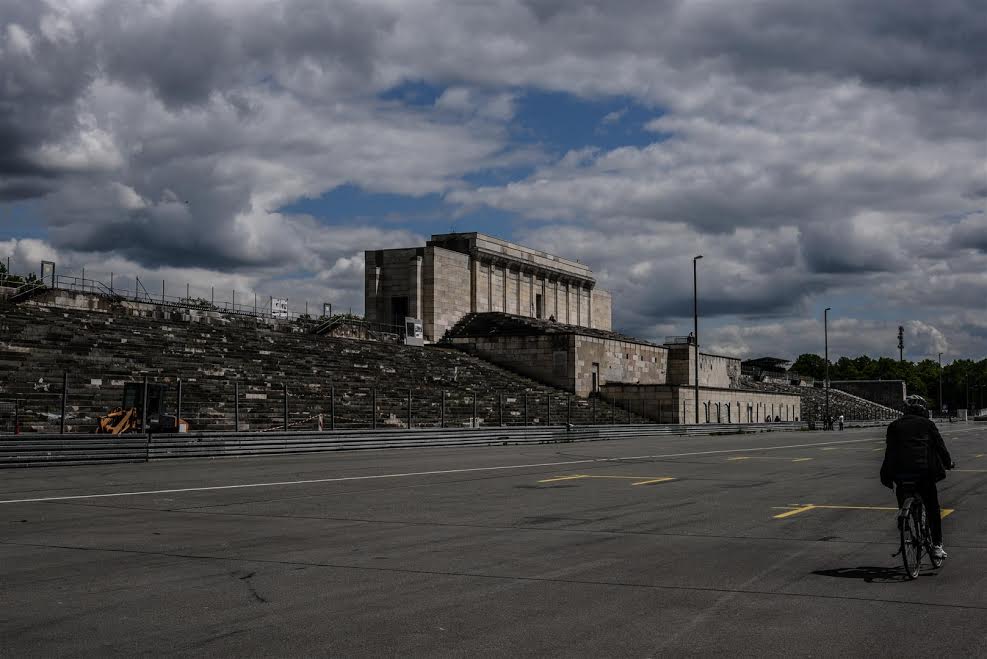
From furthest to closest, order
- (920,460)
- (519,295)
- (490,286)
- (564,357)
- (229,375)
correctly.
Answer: (519,295), (490,286), (564,357), (229,375), (920,460)

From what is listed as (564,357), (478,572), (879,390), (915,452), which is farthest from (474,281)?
(879,390)

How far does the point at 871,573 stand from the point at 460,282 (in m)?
69.0

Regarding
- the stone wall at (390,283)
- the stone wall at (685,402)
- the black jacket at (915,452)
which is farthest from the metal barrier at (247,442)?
the stone wall at (390,283)

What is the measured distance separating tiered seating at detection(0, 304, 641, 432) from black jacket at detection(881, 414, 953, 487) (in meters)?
26.8

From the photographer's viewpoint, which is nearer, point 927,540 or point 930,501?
point 930,501

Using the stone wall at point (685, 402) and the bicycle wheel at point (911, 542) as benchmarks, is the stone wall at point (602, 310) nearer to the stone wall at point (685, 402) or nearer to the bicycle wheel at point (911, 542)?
the stone wall at point (685, 402)

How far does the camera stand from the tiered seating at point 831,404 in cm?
10447

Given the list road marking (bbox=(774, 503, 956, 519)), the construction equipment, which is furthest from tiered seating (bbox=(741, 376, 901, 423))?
road marking (bbox=(774, 503, 956, 519))

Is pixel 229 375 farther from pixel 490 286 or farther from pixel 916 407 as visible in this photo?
pixel 490 286

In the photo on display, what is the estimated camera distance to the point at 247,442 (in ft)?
101

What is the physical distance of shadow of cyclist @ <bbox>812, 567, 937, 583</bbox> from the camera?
9250 millimetres

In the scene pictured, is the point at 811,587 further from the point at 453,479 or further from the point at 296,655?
the point at 453,479

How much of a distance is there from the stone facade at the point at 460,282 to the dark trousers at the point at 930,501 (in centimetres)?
6469

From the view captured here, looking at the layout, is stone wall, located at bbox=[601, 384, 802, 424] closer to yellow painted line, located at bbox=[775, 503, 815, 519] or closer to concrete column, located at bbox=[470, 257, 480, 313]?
concrete column, located at bbox=[470, 257, 480, 313]
